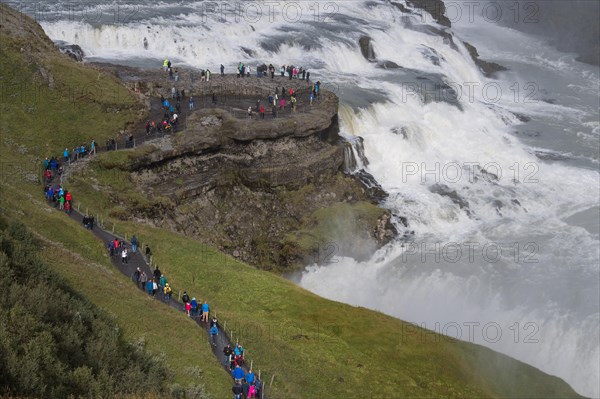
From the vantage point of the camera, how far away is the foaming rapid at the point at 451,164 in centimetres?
4594

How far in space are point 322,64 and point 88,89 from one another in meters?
36.1

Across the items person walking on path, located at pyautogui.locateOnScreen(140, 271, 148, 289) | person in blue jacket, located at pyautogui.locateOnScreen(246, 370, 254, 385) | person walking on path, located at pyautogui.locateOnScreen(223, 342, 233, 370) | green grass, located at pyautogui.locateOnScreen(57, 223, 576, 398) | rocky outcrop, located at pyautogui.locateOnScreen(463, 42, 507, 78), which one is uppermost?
rocky outcrop, located at pyautogui.locateOnScreen(463, 42, 507, 78)

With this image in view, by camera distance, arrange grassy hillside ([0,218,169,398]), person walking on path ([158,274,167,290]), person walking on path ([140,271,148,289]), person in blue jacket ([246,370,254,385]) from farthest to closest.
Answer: person walking on path ([158,274,167,290])
person walking on path ([140,271,148,289])
person in blue jacket ([246,370,254,385])
grassy hillside ([0,218,169,398])

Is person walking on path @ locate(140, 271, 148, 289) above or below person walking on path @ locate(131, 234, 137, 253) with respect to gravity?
below

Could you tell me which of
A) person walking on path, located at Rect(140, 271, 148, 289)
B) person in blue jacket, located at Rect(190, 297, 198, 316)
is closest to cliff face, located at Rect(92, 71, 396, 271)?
person walking on path, located at Rect(140, 271, 148, 289)

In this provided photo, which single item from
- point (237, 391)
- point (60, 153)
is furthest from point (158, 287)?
point (60, 153)

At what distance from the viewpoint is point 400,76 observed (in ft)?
271

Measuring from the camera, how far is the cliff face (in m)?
46.2

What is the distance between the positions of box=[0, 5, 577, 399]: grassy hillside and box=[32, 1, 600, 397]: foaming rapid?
7.97 m

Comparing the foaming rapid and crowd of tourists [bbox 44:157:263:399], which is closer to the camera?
crowd of tourists [bbox 44:157:263:399]

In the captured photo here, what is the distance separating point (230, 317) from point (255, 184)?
19.3 m

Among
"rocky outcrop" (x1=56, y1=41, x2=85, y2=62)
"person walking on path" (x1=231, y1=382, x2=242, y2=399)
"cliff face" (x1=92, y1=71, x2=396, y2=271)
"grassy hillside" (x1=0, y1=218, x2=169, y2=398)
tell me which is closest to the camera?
"grassy hillside" (x1=0, y1=218, x2=169, y2=398)

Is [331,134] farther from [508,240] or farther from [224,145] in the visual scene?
[508,240]

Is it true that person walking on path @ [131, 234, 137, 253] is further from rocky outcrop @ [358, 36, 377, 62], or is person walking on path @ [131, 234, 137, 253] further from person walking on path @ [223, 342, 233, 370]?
rocky outcrop @ [358, 36, 377, 62]
